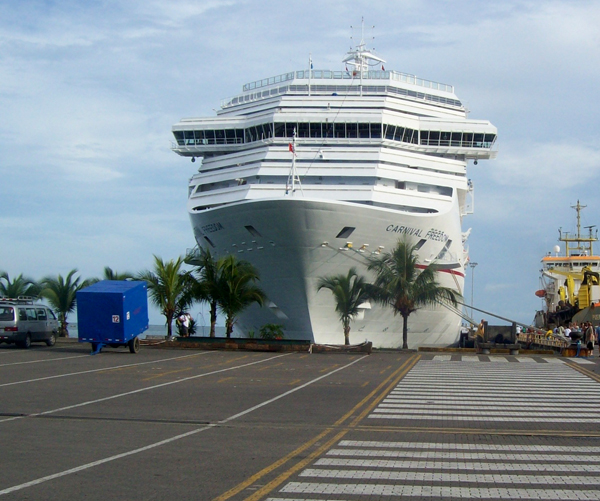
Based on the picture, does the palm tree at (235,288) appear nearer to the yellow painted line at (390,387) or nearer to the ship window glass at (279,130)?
the yellow painted line at (390,387)

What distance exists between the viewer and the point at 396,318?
113ft

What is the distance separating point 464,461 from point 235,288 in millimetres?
23449

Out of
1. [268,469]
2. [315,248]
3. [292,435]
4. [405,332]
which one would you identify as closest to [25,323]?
[315,248]

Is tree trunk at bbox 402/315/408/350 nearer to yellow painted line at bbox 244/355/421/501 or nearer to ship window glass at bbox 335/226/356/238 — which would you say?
ship window glass at bbox 335/226/356/238

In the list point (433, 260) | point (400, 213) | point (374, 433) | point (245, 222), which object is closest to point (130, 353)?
point (245, 222)

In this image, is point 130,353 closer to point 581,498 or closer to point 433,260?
point 433,260

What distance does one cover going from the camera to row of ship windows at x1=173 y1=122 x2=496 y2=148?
3781 centimetres

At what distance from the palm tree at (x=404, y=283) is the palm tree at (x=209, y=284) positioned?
21.0 ft

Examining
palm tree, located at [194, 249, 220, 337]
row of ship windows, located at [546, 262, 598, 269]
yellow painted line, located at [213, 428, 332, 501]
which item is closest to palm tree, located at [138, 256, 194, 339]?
palm tree, located at [194, 249, 220, 337]

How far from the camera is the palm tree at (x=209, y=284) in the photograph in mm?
32125

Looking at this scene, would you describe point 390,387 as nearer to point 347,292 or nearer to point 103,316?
point 103,316

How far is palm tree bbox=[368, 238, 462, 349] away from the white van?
1287 centimetres

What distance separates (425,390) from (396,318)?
18388 mm

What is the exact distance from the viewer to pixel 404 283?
105ft
